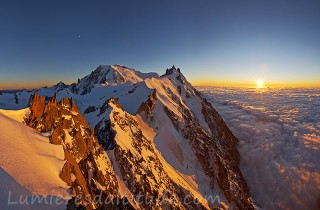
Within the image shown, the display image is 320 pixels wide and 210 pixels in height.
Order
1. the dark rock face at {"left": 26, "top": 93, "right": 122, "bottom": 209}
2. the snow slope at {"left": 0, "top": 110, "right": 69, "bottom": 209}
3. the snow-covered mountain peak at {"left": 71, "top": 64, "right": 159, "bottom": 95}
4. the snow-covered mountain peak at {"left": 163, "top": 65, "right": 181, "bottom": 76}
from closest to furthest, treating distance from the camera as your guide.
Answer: the snow slope at {"left": 0, "top": 110, "right": 69, "bottom": 209}, the dark rock face at {"left": 26, "top": 93, "right": 122, "bottom": 209}, the snow-covered mountain peak at {"left": 71, "top": 64, "right": 159, "bottom": 95}, the snow-covered mountain peak at {"left": 163, "top": 65, "right": 181, "bottom": 76}

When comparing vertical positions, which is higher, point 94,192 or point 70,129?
point 70,129

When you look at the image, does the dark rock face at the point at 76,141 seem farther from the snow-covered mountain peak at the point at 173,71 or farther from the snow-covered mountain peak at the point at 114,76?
the snow-covered mountain peak at the point at 173,71

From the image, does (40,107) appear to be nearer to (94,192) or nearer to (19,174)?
(94,192)

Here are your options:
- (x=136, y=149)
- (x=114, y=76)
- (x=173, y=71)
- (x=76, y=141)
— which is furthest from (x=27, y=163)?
(x=173, y=71)

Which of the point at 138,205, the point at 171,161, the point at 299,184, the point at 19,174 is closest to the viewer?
the point at 19,174

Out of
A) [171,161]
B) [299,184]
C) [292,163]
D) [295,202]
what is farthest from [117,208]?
[292,163]

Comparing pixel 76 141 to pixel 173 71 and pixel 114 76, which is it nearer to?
pixel 114 76

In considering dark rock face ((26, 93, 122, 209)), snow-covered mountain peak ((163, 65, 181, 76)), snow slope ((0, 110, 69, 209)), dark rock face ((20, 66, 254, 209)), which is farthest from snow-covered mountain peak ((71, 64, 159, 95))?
snow slope ((0, 110, 69, 209))

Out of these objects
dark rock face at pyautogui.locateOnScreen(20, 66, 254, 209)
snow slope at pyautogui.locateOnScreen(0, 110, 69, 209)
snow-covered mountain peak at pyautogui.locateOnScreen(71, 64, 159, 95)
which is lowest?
dark rock face at pyautogui.locateOnScreen(20, 66, 254, 209)

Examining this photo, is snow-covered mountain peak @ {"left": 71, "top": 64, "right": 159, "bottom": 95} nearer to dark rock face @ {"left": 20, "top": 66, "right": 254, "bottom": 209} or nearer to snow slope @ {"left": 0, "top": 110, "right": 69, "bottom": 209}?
dark rock face @ {"left": 20, "top": 66, "right": 254, "bottom": 209}
